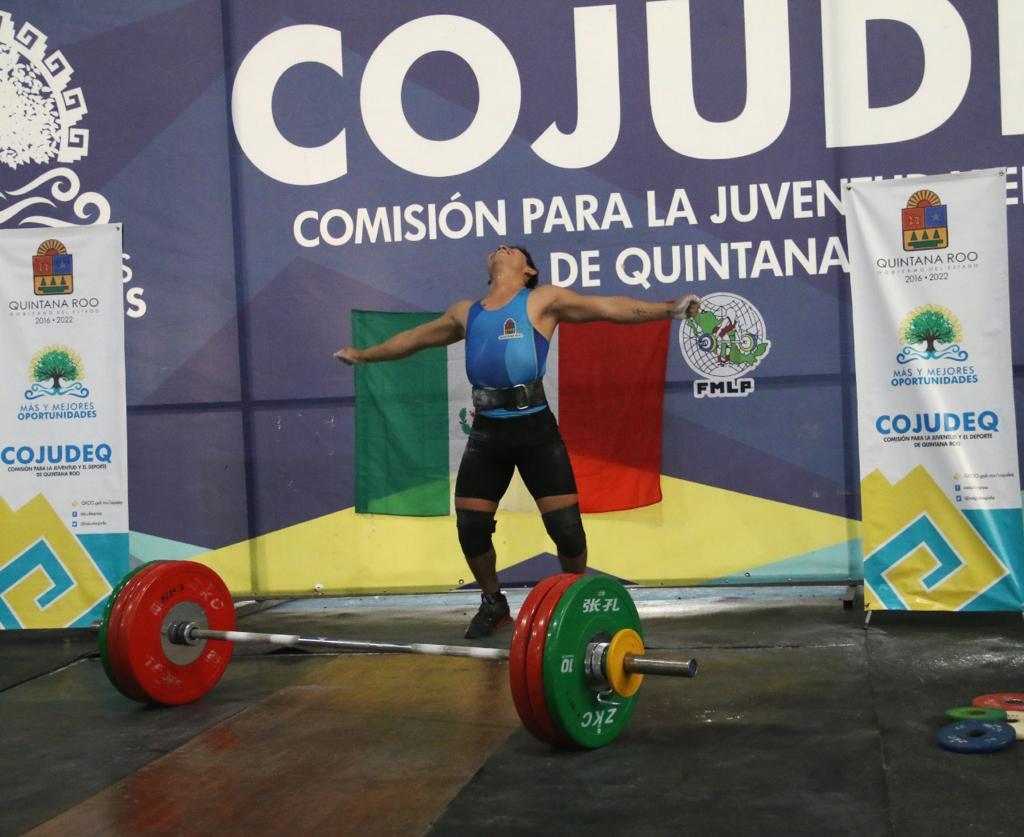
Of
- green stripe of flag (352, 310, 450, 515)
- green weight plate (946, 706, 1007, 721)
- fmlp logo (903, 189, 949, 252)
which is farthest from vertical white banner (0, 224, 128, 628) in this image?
green weight plate (946, 706, 1007, 721)

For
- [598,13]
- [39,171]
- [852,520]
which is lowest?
[852,520]

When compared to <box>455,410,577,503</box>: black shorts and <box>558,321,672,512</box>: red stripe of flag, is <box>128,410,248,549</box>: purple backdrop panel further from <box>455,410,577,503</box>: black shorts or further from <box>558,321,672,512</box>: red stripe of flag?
<box>558,321,672,512</box>: red stripe of flag

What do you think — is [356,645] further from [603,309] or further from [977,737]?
[977,737]

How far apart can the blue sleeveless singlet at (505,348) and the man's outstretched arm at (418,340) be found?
0.15 metres

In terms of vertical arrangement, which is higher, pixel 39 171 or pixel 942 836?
pixel 39 171

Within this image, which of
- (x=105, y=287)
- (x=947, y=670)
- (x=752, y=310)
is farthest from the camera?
(x=752, y=310)

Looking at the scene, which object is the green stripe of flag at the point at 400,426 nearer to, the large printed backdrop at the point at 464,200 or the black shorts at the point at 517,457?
the large printed backdrop at the point at 464,200

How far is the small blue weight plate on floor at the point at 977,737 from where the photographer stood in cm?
296

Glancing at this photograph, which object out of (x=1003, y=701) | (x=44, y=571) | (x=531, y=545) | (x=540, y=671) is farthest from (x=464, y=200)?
(x=1003, y=701)

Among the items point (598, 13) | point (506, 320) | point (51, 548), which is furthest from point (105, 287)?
point (598, 13)

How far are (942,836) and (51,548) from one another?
12.3 ft

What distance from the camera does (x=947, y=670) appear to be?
385 cm

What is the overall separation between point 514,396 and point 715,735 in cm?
169

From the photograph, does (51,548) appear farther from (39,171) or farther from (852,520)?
(852,520)
